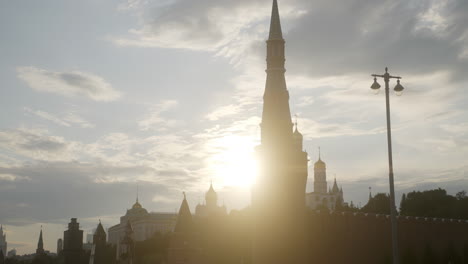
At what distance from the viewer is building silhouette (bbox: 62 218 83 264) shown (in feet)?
349

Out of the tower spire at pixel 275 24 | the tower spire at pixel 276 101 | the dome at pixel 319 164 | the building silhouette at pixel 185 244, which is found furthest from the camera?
the dome at pixel 319 164

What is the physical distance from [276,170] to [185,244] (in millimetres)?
17154

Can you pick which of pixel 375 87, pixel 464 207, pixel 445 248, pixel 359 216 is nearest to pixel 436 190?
pixel 464 207

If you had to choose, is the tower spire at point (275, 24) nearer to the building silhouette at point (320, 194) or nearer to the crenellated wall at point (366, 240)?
the crenellated wall at point (366, 240)

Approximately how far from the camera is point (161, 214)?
181m

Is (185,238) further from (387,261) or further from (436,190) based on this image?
(436,190)

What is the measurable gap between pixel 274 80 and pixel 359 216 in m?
16.4

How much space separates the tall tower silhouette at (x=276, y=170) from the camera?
200ft

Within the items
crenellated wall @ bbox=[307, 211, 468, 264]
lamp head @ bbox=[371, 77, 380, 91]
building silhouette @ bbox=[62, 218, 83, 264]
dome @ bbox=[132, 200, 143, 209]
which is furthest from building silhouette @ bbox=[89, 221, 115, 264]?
lamp head @ bbox=[371, 77, 380, 91]

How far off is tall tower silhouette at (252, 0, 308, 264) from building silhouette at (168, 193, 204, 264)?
524 inches

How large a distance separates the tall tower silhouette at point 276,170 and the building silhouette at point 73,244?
175 ft

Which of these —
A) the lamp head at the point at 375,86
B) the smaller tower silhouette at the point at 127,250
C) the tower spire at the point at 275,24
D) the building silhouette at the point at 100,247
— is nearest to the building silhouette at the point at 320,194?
the building silhouette at the point at 100,247

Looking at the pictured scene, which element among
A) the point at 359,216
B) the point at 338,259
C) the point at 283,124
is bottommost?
the point at 338,259

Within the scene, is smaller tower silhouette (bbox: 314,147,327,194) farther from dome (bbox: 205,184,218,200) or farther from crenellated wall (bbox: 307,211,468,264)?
crenellated wall (bbox: 307,211,468,264)
